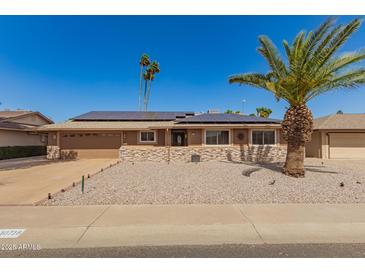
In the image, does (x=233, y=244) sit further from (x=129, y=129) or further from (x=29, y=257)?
(x=129, y=129)

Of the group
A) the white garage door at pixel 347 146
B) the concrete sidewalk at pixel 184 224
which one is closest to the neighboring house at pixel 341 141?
the white garage door at pixel 347 146

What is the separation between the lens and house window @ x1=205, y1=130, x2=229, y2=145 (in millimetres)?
18375

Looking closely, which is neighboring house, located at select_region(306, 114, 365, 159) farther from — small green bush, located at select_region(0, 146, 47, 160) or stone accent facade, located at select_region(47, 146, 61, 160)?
small green bush, located at select_region(0, 146, 47, 160)

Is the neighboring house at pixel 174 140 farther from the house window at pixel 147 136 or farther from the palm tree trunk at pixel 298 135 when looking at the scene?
the palm tree trunk at pixel 298 135

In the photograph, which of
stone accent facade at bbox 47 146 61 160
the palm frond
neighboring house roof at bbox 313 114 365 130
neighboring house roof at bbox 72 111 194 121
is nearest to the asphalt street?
the palm frond

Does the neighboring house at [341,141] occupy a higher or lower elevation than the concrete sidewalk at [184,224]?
higher

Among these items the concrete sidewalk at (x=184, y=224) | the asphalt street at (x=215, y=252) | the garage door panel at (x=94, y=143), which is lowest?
the asphalt street at (x=215, y=252)

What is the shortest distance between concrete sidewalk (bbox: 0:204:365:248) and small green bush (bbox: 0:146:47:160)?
1742 centimetres

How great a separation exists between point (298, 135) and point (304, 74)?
2.97m

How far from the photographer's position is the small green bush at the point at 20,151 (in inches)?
779

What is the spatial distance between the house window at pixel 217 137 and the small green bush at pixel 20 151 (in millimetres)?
18557

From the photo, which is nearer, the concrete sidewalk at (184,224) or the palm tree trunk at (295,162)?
the concrete sidewalk at (184,224)
